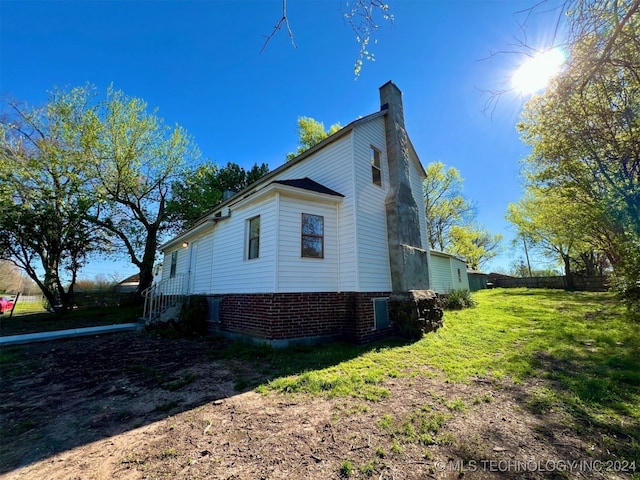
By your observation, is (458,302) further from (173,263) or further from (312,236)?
(173,263)

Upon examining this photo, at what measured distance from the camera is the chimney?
8.65 metres

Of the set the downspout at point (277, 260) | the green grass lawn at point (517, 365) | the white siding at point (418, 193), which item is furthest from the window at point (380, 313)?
the white siding at point (418, 193)

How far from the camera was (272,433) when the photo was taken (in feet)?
10.2

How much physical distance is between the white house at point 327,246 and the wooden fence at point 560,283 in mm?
18397

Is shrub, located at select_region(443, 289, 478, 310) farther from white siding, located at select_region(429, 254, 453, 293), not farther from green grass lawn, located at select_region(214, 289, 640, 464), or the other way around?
green grass lawn, located at select_region(214, 289, 640, 464)

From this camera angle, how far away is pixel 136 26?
811 centimetres

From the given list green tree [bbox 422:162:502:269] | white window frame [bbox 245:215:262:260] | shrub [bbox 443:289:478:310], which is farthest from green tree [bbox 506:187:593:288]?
white window frame [bbox 245:215:262:260]

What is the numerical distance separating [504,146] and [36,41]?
1510cm

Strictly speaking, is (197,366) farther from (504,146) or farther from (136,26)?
(136,26)

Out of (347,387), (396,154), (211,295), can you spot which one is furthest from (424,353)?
(211,295)

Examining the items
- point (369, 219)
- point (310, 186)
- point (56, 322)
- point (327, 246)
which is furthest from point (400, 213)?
point (56, 322)

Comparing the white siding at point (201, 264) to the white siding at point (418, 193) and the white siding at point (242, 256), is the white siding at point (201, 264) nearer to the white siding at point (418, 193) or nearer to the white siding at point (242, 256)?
the white siding at point (242, 256)

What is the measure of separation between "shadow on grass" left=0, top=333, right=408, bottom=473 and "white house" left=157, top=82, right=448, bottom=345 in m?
0.84

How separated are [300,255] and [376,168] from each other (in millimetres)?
4387
